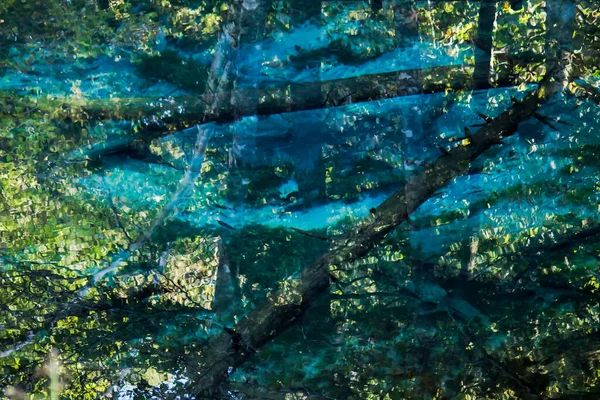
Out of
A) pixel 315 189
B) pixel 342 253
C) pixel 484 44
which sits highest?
pixel 484 44

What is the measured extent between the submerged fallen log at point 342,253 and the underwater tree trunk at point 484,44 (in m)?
0.17

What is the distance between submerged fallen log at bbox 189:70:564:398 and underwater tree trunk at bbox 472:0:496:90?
0.17 m

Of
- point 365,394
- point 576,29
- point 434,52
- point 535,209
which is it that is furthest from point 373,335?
point 576,29

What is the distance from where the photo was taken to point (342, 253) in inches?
114

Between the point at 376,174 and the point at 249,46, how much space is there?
0.75m

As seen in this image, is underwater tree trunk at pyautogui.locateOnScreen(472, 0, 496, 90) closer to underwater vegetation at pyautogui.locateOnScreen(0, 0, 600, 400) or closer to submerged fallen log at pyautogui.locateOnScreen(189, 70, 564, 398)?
underwater vegetation at pyautogui.locateOnScreen(0, 0, 600, 400)

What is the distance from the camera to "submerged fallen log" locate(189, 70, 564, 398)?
2842mm

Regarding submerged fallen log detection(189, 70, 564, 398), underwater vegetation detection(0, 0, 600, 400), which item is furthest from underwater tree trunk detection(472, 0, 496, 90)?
submerged fallen log detection(189, 70, 564, 398)

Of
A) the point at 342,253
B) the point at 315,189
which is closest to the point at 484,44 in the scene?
the point at 315,189

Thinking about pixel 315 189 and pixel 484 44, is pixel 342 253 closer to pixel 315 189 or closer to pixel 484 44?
pixel 315 189

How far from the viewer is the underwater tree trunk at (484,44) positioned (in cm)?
280

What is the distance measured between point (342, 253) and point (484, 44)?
1036 mm

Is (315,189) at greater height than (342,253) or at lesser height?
greater

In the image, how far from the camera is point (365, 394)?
2.94 meters
